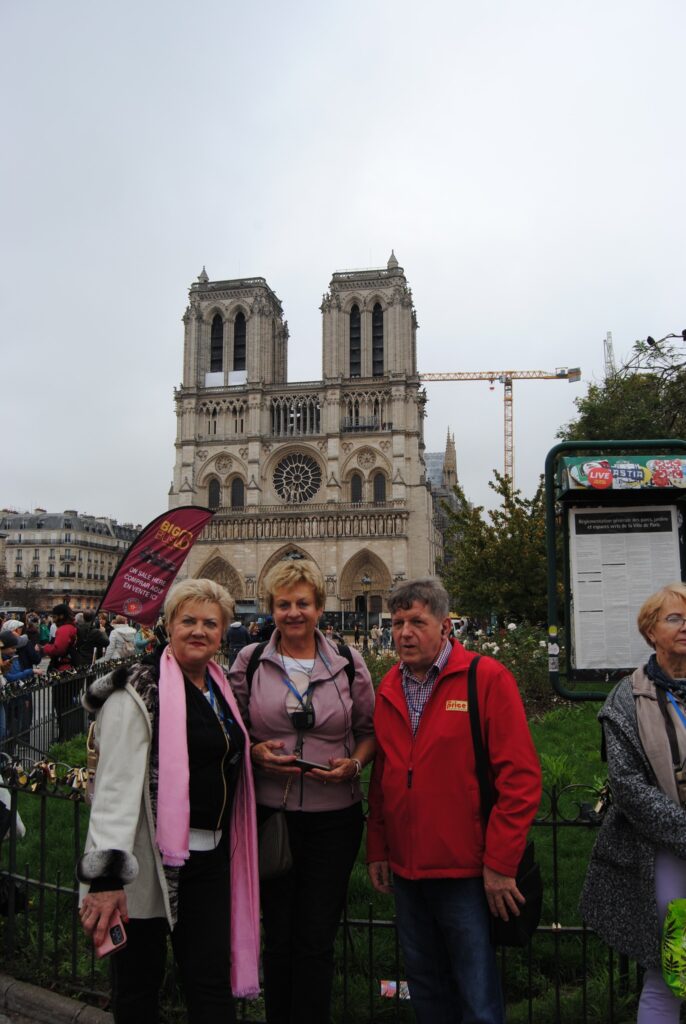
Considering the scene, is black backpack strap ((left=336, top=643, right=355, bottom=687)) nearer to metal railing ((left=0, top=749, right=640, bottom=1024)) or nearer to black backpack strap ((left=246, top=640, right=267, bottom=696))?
black backpack strap ((left=246, top=640, right=267, bottom=696))

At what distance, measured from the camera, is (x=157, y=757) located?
2410 millimetres

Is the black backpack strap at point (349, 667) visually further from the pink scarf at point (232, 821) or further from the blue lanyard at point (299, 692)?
the pink scarf at point (232, 821)

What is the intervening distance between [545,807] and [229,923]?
3114 millimetres

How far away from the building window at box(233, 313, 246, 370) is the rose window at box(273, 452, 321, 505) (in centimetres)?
686

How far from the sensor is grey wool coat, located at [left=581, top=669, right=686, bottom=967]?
88.6 inches

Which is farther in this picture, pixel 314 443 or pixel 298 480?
pixel 298 480

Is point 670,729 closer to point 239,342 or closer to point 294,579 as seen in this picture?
point 294,579

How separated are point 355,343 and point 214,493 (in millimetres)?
12726

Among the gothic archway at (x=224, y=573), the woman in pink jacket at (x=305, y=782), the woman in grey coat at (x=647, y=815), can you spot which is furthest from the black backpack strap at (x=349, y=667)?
the gothic archway at (x=224, y=573)

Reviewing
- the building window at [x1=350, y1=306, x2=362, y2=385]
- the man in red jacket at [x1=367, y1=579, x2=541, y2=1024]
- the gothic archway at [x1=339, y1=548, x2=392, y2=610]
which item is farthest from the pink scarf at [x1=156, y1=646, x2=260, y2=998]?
the building window at [x1=350, y1=306, x2=362, y2=385]

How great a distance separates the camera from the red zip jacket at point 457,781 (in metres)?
2.35

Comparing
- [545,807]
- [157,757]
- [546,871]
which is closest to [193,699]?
[157,757]

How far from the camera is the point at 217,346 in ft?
152

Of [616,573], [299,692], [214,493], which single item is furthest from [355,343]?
[299,692]
